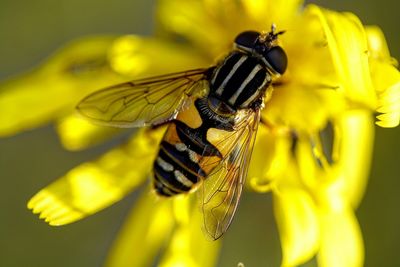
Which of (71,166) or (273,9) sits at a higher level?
(273,9)

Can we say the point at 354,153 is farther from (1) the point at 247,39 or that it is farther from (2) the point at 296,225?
(1) the point at 247,39

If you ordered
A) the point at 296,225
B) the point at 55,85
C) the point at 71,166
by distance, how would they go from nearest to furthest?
the point at 296,225 → the point at 55,85 → the point at 71,166

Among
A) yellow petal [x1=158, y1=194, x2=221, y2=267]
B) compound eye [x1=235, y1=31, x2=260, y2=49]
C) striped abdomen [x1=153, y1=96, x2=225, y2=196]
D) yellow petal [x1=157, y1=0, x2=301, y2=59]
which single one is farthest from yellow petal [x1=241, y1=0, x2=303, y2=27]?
yellow petal [x1=158, y1=194, x2=221, y2=267]

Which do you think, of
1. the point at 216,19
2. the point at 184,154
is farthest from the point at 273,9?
the point at 184,154

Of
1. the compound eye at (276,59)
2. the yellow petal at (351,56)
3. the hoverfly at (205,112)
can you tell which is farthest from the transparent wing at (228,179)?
the yellow petal at (351,56)

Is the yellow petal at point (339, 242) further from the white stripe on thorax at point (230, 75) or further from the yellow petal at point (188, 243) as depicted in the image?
the white stripe on thorax at point (230, 75)

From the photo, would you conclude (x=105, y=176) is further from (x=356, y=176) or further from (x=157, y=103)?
(x=356, y=176)
